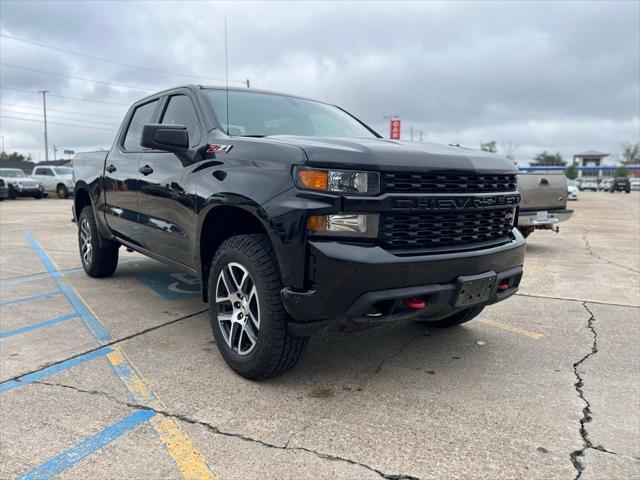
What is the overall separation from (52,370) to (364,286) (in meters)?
2.21

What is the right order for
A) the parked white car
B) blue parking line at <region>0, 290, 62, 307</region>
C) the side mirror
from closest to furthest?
the side mirror, blue parking line at <region>0, 290, 62, 307</region>, the parked white car

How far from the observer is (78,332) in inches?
164

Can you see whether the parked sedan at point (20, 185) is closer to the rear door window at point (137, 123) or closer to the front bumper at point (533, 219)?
the rear door window at point (137, 123)

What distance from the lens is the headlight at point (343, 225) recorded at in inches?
105

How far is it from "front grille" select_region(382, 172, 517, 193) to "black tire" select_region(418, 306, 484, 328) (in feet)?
3.61

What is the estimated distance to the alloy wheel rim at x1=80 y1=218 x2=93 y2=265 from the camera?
19.9ft

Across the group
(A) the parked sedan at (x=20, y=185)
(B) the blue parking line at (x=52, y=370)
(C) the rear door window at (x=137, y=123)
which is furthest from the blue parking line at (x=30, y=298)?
(A) the parked sedan at (x=20, y=185)

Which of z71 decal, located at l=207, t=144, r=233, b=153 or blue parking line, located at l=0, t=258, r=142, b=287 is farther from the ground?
z71 decal, located at l=207, t=144, r=233, b=153

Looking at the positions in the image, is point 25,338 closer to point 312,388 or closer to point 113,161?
point 113,161

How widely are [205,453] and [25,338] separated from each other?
2374 millimetres

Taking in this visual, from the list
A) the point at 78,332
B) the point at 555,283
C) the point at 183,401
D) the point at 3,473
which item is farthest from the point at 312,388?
the point at 555,283

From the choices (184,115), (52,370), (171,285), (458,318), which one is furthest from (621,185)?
(52,370)

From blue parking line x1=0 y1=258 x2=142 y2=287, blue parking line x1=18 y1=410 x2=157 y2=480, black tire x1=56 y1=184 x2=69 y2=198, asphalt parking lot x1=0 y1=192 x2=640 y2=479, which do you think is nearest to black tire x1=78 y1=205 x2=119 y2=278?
blue parking line x1=0 y1=258 x2=142 y2=287

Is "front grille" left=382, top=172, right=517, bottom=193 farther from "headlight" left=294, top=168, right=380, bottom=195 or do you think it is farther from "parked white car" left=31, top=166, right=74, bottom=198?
"parked white car" left=31, top=166, right=74, bottom=198
